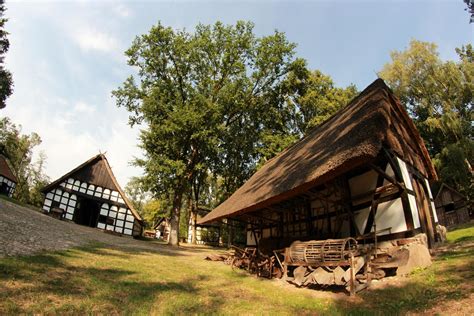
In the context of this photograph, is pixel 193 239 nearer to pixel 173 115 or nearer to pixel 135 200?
pixel 173 115

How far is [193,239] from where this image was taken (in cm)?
3438

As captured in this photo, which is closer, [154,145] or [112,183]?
[154,145]

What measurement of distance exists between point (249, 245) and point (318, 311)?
11130 millimetres

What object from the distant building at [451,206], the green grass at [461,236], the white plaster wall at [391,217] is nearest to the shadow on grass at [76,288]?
the white plaster wall at [391,217]

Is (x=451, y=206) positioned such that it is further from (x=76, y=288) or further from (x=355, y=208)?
(x=76, y=288)

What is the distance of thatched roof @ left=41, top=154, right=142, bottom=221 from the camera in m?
29.3

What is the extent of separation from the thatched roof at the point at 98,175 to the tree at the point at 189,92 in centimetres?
683

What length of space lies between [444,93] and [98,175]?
109 feet


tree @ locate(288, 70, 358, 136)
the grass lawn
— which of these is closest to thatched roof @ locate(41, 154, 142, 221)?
tree @ locate(288, 70, 358, 136)

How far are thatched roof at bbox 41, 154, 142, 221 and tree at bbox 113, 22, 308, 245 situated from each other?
6832 mm

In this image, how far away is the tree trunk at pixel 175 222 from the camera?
24875mm

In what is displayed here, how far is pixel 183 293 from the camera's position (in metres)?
7.54

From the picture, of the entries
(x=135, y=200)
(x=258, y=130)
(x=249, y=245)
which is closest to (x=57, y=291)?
(x=249, y=245)

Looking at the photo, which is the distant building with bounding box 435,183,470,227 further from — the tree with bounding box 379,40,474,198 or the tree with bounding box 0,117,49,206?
the tree with bounding box 0,117,49,206
